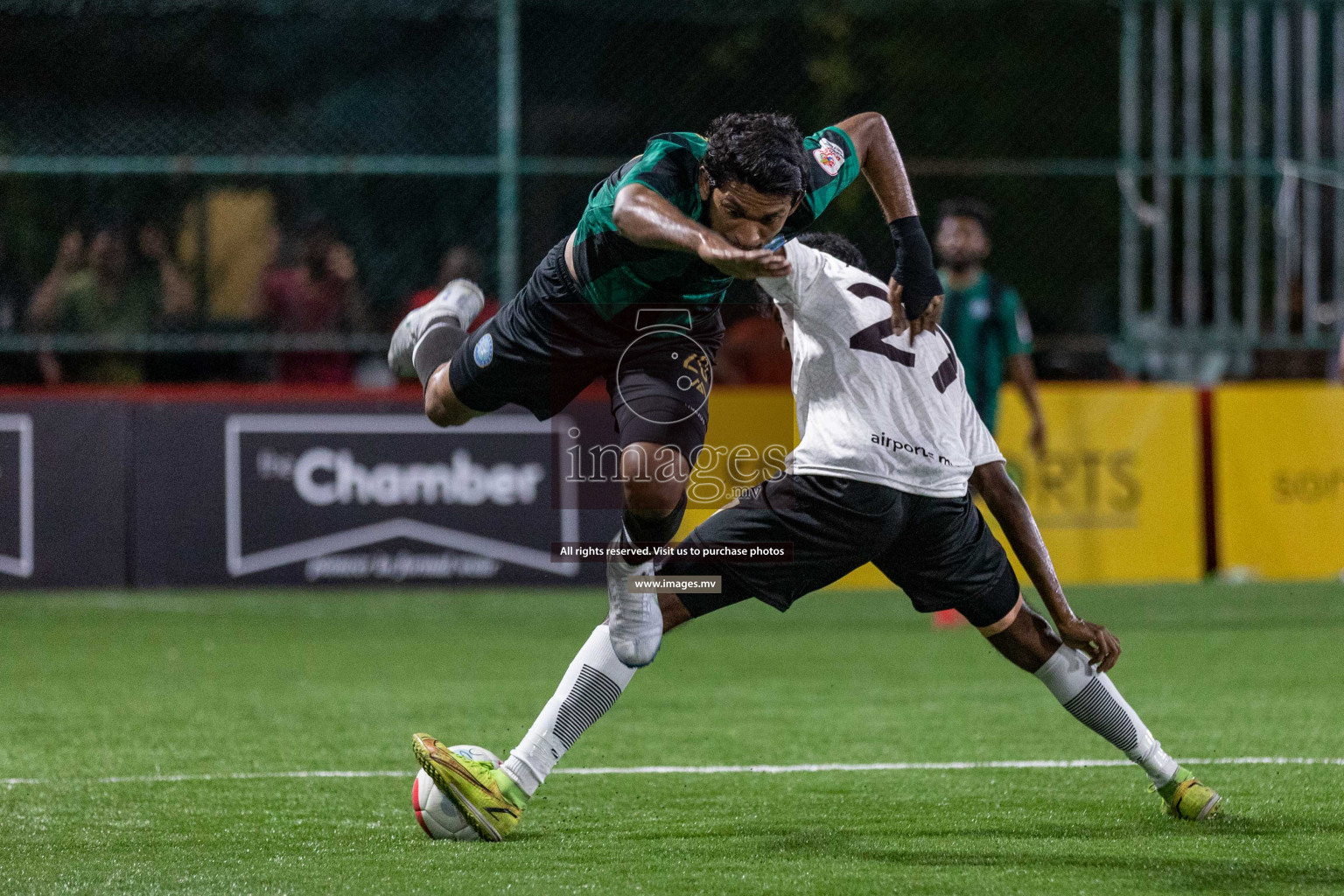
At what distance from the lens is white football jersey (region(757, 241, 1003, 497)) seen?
4.98 metres

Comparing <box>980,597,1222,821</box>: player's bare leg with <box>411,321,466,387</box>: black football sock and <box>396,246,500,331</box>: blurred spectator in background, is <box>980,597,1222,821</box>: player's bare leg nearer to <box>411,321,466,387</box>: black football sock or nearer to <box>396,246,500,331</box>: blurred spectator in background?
<box>411,321,466,387</box>: black football sock

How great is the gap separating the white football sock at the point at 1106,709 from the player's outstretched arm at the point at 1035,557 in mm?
57

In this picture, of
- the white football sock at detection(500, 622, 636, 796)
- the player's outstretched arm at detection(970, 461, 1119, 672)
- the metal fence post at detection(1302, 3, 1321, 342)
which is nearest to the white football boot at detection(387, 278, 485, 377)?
the white football sock at detection(500, 622, 636, 796)

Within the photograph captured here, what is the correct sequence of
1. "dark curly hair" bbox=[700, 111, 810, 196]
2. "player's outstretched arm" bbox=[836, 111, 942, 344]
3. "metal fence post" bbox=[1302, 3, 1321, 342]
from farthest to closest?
"metal fence post" bbox=[1302, 3, 1321, 342] < "player's outstretched arm" bbox=[836, 111, 942, 344] < "dark curly hair" bbox=[700, 111, 810, 196]

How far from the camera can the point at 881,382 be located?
16.4ft

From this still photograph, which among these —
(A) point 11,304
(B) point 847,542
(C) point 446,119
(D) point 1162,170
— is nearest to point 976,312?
(D) point 1162,170

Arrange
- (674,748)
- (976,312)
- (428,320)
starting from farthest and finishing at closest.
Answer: (976,312) → (674,748) → (428,320)

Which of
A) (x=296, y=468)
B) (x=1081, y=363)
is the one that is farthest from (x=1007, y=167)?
(x=296, y=468)

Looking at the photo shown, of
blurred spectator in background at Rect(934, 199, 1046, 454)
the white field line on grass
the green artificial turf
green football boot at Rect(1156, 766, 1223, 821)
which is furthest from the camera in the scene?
blurred spectator in background at Rect(934, 199, 1046, 454)

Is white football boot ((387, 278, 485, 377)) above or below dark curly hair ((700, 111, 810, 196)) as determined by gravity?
below

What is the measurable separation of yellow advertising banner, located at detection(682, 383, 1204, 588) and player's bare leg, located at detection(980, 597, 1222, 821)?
22.6 ft

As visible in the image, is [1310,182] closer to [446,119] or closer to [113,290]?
[446,119]

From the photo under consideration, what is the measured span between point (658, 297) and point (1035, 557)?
133 centimetres

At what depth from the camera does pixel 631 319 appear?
5.34 m
